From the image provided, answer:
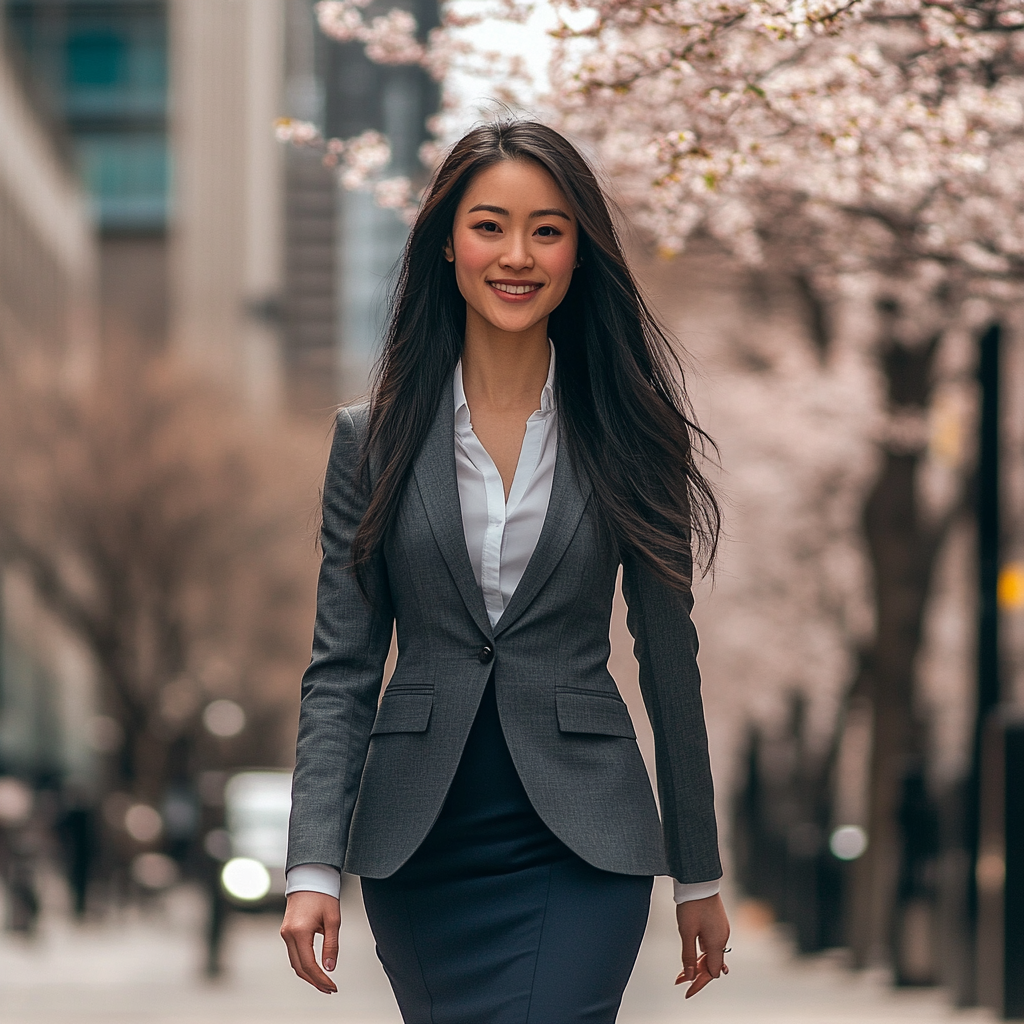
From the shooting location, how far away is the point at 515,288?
3438 millimetres

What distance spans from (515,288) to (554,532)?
43 cm

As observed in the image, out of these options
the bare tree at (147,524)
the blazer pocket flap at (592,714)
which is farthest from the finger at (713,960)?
the bare tree at (147,524)

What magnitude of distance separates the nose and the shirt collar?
24 centimetres

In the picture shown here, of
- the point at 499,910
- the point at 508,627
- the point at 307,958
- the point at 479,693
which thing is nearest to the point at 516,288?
the point at 508,627

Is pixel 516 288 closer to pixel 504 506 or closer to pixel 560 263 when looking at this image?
pixel 560 263

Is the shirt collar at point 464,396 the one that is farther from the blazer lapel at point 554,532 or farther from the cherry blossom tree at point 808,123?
the cherry blossom tree at point 808,123

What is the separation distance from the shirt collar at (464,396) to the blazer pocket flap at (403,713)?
0.51 m

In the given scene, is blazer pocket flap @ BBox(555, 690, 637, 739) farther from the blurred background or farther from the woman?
the blurred background

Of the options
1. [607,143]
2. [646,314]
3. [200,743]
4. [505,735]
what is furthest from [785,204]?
[200,743]

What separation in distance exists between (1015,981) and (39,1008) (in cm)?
618

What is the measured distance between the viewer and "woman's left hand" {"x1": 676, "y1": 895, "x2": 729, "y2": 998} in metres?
3.43

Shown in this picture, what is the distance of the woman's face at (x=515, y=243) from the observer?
11.1 ft

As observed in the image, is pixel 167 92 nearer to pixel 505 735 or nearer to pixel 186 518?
pixel 186 518

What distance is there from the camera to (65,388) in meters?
32.5
